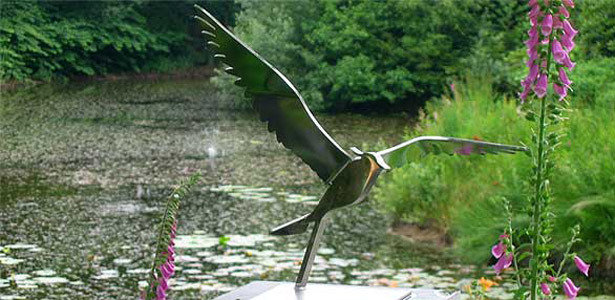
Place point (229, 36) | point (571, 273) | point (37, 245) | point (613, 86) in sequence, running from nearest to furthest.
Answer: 1. point (229, 36)
2. point (571, 273)
3. point (37, 245)
4. point (613, 86)

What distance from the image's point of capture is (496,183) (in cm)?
646

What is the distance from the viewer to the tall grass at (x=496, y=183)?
581cm

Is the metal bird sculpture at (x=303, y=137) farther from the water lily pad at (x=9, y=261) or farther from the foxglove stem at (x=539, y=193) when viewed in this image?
the water lily pad at (x=9, y=261)

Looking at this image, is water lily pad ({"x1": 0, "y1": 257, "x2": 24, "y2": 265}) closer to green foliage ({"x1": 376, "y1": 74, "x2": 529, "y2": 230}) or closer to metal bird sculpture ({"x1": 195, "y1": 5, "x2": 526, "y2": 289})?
green foliage ({"x1": 376, "y1": 74, "x2": 529, "y2": 230})

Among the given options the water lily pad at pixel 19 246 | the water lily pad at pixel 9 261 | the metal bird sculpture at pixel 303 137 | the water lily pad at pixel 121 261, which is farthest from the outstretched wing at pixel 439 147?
the water lily pad at pixel 19 246

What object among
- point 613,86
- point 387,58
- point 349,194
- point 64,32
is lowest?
point 64,32

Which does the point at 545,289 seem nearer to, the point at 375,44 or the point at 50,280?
the point at 50,280

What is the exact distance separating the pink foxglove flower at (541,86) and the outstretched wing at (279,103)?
0.54m

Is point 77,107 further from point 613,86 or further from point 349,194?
point 349,194

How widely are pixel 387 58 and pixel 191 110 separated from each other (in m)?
3.24

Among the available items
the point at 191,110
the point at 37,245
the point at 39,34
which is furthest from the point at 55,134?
the point at 39,34

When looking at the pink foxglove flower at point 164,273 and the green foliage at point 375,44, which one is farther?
the green foliage at point 375,44

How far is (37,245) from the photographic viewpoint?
6875 mm

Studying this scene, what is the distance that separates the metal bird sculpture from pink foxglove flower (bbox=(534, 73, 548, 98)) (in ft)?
0.93
